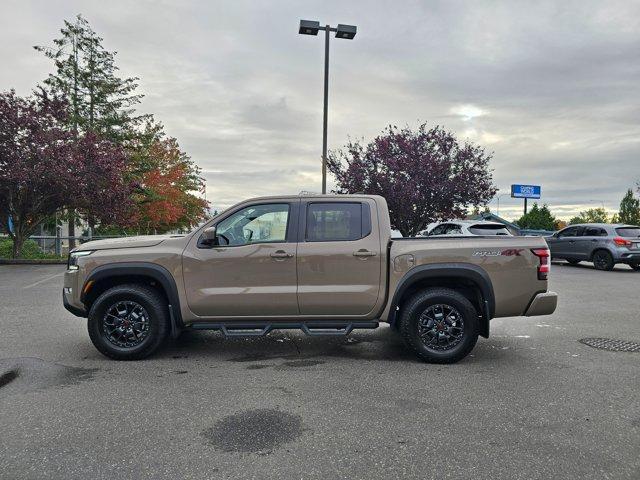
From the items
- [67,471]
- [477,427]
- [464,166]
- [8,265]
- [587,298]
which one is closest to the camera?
[67,471]

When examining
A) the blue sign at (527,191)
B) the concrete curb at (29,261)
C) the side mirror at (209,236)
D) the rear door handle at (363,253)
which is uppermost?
the blue sign at (527,191)

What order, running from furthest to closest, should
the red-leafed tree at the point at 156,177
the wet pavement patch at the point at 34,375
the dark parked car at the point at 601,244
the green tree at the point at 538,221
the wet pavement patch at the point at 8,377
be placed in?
the green tree at the point at 538,221 < the red-leafed tree at the point at 156,177 < the dark parked car at the point at 601,244 < the wet pavement patch at the point at 8,377 < the wet pavement patch at the point at 34,375

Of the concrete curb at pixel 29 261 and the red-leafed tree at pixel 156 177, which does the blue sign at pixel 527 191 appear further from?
the concrete curb at pixel 29 261

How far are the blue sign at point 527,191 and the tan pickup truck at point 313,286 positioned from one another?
168 feet

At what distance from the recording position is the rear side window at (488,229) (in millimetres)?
13259

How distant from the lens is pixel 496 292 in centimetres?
511

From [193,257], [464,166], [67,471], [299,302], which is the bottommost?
[67,471]

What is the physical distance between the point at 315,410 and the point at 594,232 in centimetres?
1563

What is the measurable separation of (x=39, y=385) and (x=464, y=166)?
2074cm

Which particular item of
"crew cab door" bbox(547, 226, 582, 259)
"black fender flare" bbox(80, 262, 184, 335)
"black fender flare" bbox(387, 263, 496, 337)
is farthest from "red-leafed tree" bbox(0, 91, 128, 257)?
"crew cab door" bbox(547, 226, 582, 259)

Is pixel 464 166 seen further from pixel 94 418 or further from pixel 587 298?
pixel 94 418

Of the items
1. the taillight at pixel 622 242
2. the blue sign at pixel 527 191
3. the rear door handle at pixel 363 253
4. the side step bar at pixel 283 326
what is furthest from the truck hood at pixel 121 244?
the blue sign at pixel 527 191

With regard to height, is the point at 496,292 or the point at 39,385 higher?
the point at 496,292

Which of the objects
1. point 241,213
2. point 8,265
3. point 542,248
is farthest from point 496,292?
point 8,265
